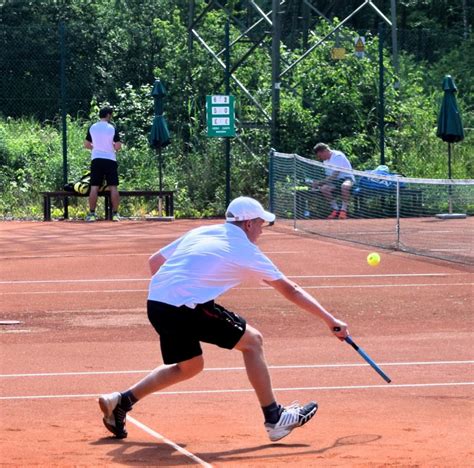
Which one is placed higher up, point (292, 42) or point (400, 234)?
point (292, 42)

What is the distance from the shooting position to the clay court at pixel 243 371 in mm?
6723

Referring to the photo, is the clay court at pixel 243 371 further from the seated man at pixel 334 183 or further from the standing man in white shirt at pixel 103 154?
the standing man in white shirt at pixel 103 154

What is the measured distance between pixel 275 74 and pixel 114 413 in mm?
18010

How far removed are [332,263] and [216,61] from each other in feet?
36.2

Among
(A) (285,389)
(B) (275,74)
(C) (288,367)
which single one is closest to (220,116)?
(B) (275,74)

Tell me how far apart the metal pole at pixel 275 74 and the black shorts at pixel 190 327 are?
58.6 feet

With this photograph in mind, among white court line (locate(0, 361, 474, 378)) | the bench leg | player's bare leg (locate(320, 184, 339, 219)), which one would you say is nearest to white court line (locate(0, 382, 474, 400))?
white court line (locate(0, 361, 474, 378))

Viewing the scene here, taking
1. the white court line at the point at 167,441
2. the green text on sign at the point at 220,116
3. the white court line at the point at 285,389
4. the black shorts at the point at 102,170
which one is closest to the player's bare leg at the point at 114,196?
the black shorts at the point at 102,170

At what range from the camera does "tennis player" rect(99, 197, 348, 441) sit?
266 inches

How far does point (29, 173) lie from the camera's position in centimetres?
2547

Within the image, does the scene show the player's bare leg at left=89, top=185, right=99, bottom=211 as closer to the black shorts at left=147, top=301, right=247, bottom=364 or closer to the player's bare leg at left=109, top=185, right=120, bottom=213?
the player's bare leg at left=109, top=185, right=120, bottom=213

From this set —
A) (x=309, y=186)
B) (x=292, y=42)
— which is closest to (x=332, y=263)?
(x=309, y=186)

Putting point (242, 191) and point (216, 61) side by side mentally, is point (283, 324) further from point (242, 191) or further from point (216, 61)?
point (216, 61)

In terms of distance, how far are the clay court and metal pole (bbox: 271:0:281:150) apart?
26.8 feet
